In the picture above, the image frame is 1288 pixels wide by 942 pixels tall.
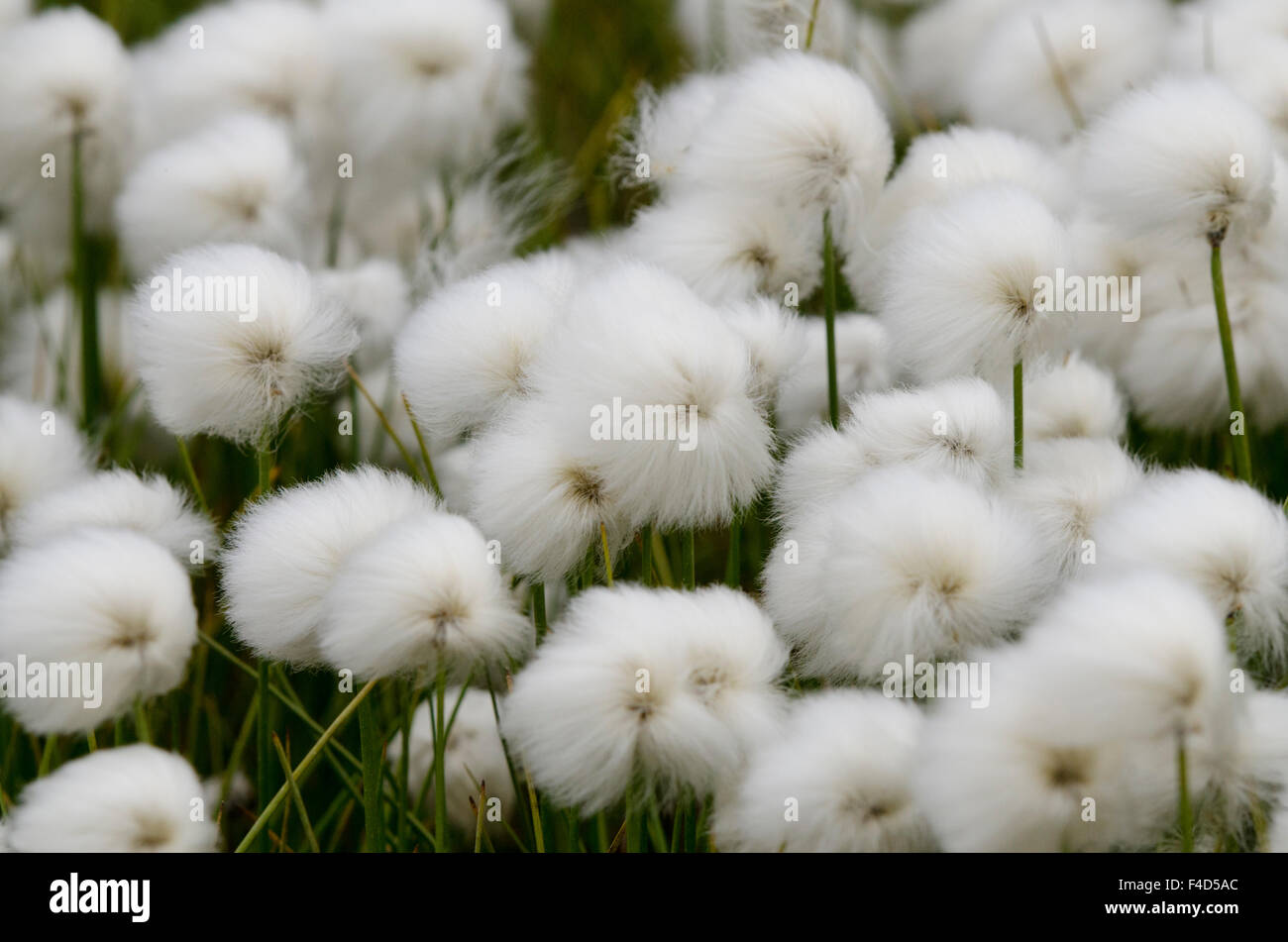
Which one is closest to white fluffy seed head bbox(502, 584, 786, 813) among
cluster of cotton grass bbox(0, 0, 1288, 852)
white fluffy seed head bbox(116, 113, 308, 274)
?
cluster of cotton grass bbox(0, 0, 1288, 852)

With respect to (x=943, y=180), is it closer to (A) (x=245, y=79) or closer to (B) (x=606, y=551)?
(B) (x=606, y=551)

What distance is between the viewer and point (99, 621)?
2.71 ft

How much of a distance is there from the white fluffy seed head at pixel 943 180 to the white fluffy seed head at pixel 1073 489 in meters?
0.26

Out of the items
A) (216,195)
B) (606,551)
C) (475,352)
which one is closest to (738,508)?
(606,551)

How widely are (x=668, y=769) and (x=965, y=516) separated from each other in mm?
226

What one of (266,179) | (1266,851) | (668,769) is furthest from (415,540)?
(266,179)

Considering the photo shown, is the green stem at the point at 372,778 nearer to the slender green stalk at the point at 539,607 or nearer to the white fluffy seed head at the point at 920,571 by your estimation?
the slender green stalk at the point at 539,607

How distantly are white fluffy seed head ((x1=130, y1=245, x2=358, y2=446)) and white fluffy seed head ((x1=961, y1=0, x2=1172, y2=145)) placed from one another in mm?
997

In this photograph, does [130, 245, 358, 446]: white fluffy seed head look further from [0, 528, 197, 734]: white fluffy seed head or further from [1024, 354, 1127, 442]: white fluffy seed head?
[1024, 354, 1127, 442]: white fluffy seed head

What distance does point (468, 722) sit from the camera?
3.89 feet

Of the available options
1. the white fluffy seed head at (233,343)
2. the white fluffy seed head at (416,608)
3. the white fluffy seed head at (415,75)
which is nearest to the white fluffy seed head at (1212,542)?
the white fluffy seed head at (416,608)

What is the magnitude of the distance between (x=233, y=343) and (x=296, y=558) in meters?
0.20

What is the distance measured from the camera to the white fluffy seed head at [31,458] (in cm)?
119
